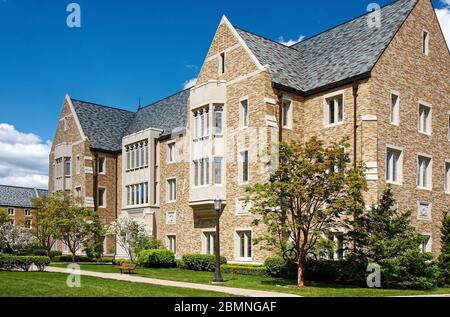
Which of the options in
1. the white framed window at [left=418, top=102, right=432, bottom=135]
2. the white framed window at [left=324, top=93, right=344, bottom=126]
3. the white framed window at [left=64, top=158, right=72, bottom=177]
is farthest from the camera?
the white framed window at [left=64, top=158, right=72, bottom=177]

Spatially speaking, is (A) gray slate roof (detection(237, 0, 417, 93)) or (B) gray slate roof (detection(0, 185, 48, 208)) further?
(B) gray slate roof (detection(0, 185, 48, 208))

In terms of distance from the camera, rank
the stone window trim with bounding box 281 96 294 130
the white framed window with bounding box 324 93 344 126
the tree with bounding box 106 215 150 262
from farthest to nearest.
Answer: the tree with bounding box 106 215 150 262
the stone window trim with bounding box 281 96 294 130
the white framed window with bounding box 324 93 344 126

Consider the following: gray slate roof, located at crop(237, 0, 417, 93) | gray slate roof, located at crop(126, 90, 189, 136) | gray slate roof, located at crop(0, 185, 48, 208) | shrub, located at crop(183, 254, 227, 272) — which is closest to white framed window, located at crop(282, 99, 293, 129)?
gray slate roof, located at crop(237, 0, 417, 93)

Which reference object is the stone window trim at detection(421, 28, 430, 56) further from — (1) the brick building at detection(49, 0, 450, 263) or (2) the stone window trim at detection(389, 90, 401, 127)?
(2) the stone window trim at detection(389, 90, 401, 127)

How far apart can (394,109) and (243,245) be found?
35.5 ft

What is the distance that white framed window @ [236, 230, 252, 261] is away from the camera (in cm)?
3034

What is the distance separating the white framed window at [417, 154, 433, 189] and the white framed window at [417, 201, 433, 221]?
39.6 inches

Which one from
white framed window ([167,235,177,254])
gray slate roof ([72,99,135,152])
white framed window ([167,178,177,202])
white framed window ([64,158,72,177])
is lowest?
white framed window ([167,235,177,254])

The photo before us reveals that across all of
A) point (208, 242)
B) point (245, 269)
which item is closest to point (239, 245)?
point (245, 269)

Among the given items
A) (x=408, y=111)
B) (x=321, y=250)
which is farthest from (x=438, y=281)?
(x=408, y=111)

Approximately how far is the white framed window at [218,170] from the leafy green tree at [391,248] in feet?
33.6

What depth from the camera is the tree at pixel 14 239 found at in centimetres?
4469

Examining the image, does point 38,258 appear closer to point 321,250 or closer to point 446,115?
point 321,250
